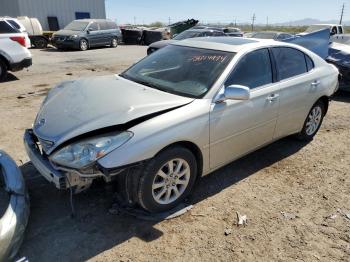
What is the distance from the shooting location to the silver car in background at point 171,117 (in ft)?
9.78

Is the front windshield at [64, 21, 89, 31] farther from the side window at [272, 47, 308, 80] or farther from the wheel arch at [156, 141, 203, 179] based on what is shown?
the wheel arch at [156, 141, 203, 179]

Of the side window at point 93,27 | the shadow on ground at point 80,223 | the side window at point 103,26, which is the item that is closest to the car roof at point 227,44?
the shadow on ground at point 80,223

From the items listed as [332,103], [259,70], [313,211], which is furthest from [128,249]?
[332,103]

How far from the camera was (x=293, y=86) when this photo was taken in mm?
4496

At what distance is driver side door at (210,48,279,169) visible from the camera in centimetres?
363

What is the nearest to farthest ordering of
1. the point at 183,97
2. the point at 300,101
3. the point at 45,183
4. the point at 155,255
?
the point at 155,255 → the point at 183,97 → the point at 45,183 → the point at 300,101

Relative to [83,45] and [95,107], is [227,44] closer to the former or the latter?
[95,107]

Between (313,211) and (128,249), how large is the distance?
6.54 ft

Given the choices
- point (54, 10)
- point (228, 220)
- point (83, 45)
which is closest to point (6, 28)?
point (228, 220)

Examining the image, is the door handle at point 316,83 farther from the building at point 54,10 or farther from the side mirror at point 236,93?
the building at point 54,10

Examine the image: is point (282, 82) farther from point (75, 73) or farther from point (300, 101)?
point (75, 73)

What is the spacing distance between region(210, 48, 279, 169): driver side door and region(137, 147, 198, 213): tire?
0.35 meters

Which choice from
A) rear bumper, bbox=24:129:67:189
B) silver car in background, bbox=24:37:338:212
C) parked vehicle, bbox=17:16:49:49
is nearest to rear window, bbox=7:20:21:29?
silver car in background, bbox=24:37:338:212

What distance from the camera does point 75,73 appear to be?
1112cm
